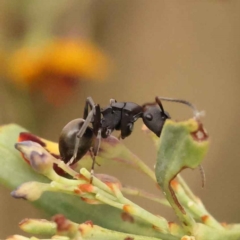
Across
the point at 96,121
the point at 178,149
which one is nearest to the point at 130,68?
the point at 96,121

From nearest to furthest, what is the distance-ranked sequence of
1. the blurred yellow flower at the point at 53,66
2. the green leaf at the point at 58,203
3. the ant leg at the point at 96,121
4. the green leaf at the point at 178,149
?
the green leaf at the point at 178,149 < the green leaf at the point at 58,203 < the ant leg at the point at 96,121 < the blurred yellow flower at the point at 53,66

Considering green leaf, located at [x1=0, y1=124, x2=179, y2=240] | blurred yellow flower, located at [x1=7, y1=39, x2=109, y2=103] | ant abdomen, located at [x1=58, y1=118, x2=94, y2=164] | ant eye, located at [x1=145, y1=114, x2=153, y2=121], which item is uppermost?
blurred yellow flower, located at [x1=7, y1=39, x2=109, y2=103]

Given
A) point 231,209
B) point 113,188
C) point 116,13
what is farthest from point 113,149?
point 116,13

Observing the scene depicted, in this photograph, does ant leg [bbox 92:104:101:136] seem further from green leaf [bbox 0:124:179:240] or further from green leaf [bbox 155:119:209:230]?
green leaf [bbox 155:119:209:230]

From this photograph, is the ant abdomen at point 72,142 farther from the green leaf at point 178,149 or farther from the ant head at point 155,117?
the green leaf at point 178,149

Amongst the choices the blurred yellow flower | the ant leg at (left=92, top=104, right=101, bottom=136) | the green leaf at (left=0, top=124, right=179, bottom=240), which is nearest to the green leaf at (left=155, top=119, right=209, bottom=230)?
the green leaf at (left=0, top=124, right=179, bottom=240)

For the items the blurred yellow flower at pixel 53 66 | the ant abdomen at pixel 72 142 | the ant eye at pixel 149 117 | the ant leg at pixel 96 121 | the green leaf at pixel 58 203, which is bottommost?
the green leaf at pixel 58 203

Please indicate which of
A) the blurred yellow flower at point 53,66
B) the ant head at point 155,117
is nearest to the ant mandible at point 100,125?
the ant head at point 155,117
